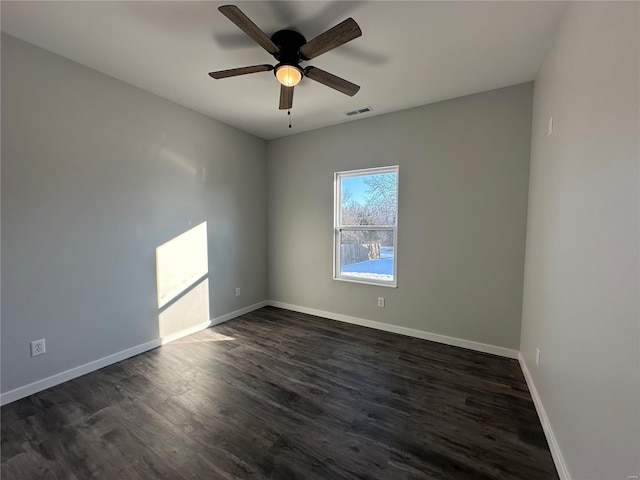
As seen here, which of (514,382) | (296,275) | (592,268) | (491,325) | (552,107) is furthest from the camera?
(296,275)

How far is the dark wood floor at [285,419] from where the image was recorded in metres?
1.48

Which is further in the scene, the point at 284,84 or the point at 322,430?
the point at 284,84

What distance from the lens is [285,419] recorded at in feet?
6.07

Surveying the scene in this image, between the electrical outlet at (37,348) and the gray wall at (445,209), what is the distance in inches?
112

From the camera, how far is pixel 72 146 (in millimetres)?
2277

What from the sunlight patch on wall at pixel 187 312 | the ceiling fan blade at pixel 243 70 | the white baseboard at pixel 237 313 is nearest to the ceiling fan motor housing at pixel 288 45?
the ceiling fan blade at pixel 243 70

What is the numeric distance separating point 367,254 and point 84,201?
306 centimetres

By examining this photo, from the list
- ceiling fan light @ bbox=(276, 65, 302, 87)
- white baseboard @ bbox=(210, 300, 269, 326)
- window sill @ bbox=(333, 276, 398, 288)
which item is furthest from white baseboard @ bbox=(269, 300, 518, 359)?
ceiling fan light @ bbox=(276, 65, 302, 87)

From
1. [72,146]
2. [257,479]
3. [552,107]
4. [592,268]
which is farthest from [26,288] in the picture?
[552,107]

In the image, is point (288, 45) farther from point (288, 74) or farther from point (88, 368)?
point (88, 368)

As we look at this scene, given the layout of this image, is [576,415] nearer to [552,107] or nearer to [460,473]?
[460,473]

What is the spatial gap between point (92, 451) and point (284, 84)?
273 centimetres

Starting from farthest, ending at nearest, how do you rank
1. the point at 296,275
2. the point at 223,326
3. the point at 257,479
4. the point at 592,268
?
the point at 296,275 → the point at 223,326 → the point at 257,479 → the point at 592,268

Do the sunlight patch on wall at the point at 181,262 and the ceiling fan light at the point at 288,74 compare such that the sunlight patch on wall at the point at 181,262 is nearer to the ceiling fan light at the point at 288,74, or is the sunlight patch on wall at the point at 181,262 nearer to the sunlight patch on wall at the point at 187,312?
the sunlight patch on wall at the point at 187,312
